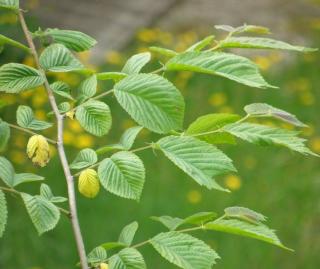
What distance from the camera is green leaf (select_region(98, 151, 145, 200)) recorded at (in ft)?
2.88

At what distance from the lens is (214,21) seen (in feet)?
16.9

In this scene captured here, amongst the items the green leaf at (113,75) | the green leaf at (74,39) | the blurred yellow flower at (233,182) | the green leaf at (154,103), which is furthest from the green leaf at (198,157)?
the blurred yellow flower at (233,182)

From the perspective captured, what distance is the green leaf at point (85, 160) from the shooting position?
93 cm

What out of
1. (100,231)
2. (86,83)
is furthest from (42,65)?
(100,231)

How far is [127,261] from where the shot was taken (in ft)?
2.84

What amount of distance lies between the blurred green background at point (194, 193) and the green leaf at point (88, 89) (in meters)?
1.74

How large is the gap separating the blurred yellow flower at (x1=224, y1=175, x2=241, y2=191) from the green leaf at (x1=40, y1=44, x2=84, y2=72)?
250 centimetres

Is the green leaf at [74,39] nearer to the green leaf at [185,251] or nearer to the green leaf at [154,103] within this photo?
the green leaf at [154,103]

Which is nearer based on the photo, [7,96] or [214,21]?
[7,96]

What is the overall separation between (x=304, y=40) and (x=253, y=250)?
234cm

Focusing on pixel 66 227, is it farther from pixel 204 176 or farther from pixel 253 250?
pixel 204 176

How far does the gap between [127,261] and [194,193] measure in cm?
254

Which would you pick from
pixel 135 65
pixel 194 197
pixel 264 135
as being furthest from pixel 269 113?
pixel 194 197

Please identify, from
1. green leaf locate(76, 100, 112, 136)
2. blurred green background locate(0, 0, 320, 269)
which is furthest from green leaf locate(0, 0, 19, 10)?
blurred green background locate(0, 0, 320, 269)
